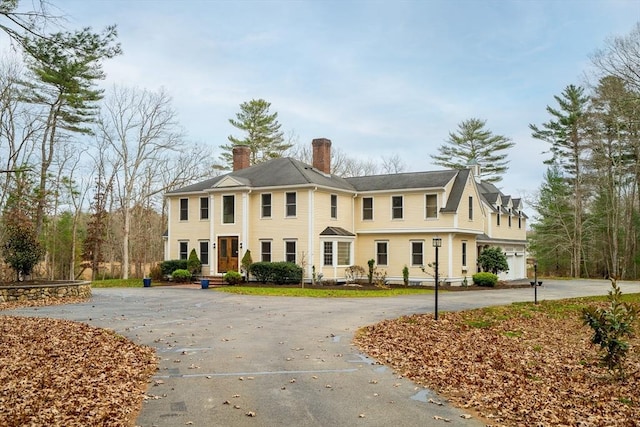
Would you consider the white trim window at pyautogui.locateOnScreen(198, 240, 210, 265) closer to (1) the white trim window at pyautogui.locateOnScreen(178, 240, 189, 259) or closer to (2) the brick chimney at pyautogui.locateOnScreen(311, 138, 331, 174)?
(1) the white trim window at pyautogui.locateOnScreen(178, 240, 189, 259)

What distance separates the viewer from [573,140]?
45562 mm

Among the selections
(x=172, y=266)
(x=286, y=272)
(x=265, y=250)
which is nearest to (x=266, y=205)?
(x=265, y=250)

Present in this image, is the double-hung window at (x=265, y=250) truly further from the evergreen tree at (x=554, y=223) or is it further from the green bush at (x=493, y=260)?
the evergreen tree at (x=554, y=223)

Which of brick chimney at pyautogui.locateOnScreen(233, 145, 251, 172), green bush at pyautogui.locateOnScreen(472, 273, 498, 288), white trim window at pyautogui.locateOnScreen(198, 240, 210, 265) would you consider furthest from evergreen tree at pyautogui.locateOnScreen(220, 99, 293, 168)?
green bush at pyautogui.locateOnScreen(472, 273, 498, 288)

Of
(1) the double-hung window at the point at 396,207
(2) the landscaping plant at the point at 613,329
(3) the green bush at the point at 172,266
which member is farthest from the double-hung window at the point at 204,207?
(2) the landscaping plant at the point at 613,329

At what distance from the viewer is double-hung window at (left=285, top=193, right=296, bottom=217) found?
1140 inches

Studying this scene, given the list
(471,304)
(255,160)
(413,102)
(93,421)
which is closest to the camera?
(93,421)

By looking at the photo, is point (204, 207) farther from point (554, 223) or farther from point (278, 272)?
point (554, 223)

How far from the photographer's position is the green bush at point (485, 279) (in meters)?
29.4

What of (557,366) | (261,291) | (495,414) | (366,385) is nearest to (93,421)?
(366,385)

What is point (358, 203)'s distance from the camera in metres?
31.6

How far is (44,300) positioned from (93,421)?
50.6 ft

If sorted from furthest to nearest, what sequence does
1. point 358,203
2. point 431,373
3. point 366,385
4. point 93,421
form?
point 358,203, point 431,373, point 366,385, point 93,421

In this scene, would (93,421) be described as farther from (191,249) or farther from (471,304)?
(191,249)
